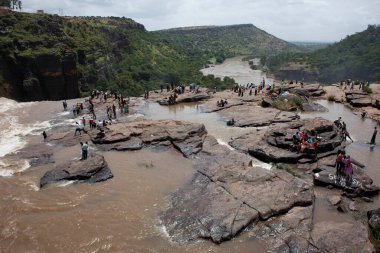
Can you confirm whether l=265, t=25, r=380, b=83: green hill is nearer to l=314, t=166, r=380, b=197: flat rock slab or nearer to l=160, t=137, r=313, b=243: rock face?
l=314, t=166, r=380, b=197: flat rock slab

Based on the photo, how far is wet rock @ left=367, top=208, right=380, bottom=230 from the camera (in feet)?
49.4

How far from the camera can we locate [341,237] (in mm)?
14016

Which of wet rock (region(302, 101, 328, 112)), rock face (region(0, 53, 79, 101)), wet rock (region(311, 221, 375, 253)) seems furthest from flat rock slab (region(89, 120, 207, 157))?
rock face (region(0, 53, 79, 101))

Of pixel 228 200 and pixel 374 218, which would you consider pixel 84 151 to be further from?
pixel 374 218

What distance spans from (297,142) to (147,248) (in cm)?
1382

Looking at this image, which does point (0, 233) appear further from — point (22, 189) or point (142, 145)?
point (142, 145)

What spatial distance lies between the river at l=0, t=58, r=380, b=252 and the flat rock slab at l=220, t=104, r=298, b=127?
2.91m

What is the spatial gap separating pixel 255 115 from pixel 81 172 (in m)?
19.2

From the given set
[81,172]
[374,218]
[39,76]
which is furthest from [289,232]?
[39,76]

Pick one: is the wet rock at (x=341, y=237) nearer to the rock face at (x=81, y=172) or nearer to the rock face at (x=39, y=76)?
the rock face at (x=81, y=172)

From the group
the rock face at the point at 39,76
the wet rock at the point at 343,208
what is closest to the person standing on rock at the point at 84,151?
the wet rock at the point at 343,208

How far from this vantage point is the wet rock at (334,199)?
1736 cm

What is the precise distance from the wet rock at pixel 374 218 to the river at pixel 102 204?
1.46m

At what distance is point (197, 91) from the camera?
46406 mm
